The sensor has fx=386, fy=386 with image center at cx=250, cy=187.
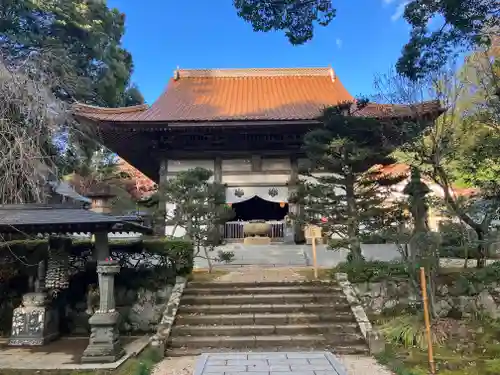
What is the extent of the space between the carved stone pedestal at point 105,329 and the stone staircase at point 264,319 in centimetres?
81

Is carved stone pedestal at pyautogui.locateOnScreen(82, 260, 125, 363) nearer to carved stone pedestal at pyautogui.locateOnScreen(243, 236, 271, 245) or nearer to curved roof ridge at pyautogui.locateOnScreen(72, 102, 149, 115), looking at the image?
curved roof ridge at pyautogui.locateOnScreen(72, 102, 149, 115)

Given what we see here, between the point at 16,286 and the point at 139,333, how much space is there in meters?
2.52

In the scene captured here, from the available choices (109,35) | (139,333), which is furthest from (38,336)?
(109,35)

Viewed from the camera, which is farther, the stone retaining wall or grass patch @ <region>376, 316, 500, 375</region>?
the stone retaining wall

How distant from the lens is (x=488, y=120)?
8.70 meters

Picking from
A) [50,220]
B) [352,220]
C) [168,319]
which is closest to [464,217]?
[352,220]

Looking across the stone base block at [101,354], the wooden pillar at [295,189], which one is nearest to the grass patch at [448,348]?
the stone base block at [101,354]

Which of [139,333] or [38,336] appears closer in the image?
[38,336]

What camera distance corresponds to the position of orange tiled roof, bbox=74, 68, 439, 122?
1202 cm

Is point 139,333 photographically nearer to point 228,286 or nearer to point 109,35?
point 228,286

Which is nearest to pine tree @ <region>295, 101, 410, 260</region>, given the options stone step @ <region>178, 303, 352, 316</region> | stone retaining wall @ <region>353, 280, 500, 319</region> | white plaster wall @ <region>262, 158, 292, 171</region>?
stone retaining wall @ <region>353, 280, 500, 319</region>

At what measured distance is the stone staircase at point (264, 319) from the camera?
587cm

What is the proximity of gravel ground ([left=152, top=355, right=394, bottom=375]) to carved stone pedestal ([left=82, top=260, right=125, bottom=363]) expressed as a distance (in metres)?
0.80

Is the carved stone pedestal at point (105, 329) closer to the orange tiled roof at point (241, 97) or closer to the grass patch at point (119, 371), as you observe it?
the grass patch at point (119, 371)
